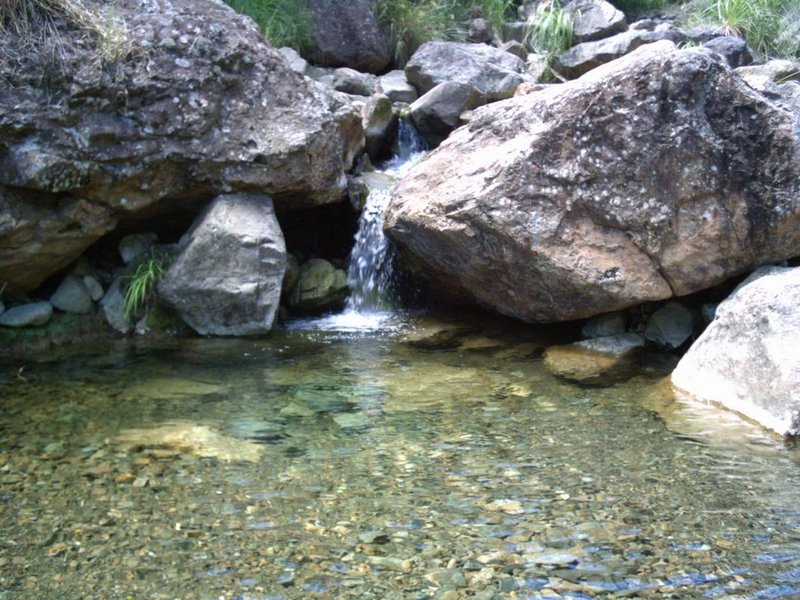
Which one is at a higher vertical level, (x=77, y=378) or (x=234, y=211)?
(x=234, y=211)

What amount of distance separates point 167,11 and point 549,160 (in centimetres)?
303

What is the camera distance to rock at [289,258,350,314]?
698cm

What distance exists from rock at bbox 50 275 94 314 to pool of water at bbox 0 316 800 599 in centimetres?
71

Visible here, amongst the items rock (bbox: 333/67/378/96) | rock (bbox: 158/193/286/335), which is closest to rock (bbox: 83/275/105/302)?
rock (bbox: 158/193/286/335)

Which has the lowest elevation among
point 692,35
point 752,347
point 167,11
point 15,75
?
point 752,347

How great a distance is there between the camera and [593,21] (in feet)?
38.9

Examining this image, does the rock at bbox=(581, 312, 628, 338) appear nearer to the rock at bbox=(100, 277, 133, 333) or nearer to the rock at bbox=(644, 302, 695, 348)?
the rock at bbox=(644, 302, 695, 348)

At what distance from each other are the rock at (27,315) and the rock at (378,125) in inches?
144

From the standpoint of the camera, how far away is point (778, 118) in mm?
5508

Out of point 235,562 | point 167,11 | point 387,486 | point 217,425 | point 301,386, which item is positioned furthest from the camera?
point 167,11

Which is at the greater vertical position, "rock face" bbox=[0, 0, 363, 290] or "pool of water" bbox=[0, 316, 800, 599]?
"rock face" bbox=[0, 0, 363, 290]

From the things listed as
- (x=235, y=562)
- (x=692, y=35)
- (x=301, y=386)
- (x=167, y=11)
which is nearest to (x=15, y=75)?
(x=167, y=11)

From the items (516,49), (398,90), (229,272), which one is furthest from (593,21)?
(229,272)

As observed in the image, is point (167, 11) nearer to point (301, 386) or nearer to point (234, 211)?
point (234, 211)
